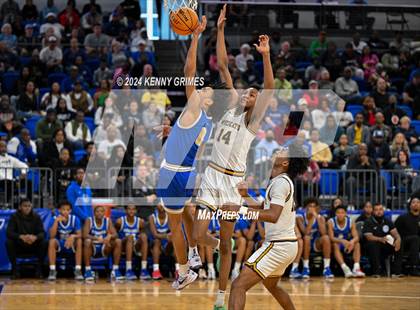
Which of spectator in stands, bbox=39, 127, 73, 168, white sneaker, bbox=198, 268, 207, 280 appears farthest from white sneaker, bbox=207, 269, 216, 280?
spectator in stands, bbox=39, 127, 73, 168

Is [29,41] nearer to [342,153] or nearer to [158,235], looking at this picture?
[158,235]

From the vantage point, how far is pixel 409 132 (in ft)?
63.9

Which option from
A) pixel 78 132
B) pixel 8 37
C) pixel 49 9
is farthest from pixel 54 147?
pixel 49 9

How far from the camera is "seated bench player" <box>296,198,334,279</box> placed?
1677 centimetres

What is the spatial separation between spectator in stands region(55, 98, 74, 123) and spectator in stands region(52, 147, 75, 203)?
1.85 m

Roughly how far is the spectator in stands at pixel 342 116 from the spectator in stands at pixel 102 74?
5.08 meters

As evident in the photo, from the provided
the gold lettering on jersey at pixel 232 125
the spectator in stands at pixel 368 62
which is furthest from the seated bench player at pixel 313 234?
the gold lettering on jersey at pixel 232 125

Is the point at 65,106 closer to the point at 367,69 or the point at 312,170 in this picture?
the point at 312,170

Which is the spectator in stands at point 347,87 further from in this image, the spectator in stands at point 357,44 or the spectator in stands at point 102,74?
the spectator in stands at point 102,74

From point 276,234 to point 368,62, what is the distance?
12655 millimetres

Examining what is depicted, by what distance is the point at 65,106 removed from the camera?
18.8 m

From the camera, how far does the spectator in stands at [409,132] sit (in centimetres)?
1931

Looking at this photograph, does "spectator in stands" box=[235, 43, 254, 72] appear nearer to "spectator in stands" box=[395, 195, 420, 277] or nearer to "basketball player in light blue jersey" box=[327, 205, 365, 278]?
"basketball player in light blue jersey" box=[327, 205, 365, 278]

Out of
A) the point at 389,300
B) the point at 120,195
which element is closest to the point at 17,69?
the point at 120,195
